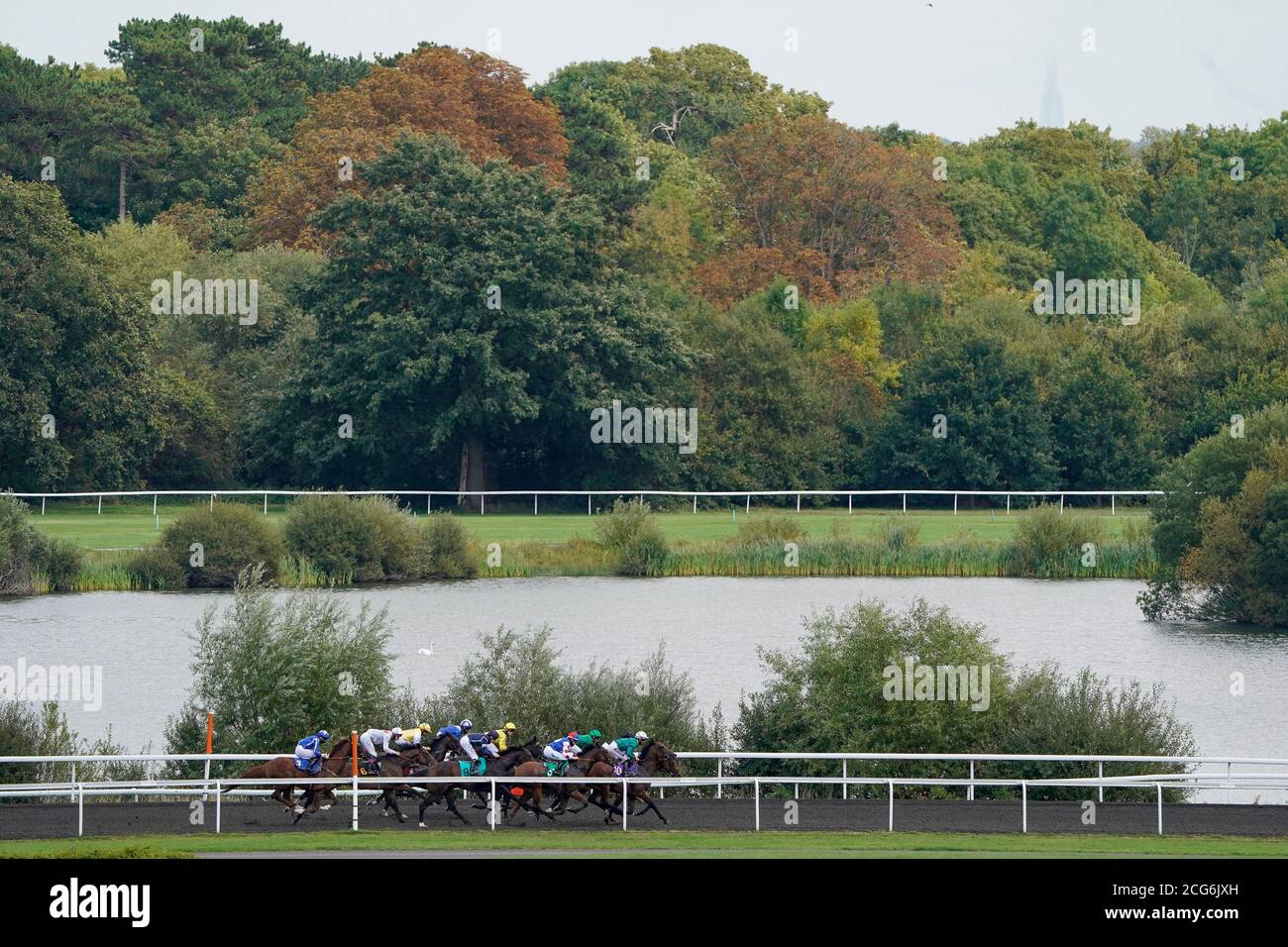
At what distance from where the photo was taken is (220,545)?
64.2m

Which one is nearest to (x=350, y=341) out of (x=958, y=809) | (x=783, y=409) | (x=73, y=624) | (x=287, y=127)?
(x=783, y=409)

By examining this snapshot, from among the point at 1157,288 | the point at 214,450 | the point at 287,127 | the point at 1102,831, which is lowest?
the point at 1102,831

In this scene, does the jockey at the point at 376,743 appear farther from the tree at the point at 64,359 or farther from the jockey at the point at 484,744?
the tree at the point at 64,359

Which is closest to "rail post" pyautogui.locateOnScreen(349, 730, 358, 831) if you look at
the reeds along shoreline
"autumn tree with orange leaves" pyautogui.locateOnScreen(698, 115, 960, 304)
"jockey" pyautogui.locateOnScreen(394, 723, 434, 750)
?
"jockey" pyautogui.locateOnScreen(394, 723, 434, 750)

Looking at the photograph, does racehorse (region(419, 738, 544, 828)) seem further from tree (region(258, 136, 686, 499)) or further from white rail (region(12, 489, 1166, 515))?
tree (region(258, 136, 686, 499))

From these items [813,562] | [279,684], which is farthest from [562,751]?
[813,562]

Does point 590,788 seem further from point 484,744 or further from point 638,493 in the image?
point 638,493

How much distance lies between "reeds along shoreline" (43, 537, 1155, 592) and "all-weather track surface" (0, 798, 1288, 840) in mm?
33643

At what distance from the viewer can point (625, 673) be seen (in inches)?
1469

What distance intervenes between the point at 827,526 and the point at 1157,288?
44058 millimetres

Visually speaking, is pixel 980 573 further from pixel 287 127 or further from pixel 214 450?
pixel 287 127

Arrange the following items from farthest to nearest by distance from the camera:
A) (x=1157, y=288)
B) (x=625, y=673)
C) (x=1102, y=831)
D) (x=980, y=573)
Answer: (x=1157, y=288) → (x=980, y=573) → (x=625, y=673) → (x=1102, y=831)

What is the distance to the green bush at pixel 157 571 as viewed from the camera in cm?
6356

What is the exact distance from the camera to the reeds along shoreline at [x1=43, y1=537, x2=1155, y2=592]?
6575 cm
